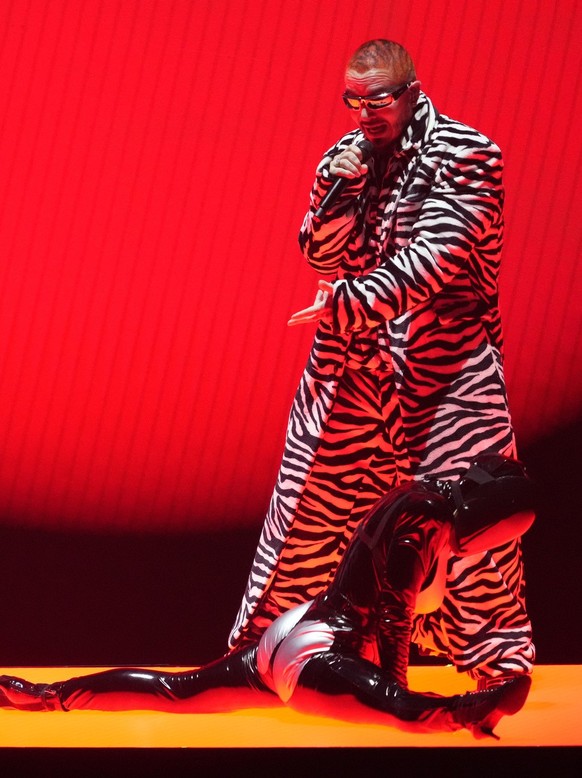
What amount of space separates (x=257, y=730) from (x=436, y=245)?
941 millimetres

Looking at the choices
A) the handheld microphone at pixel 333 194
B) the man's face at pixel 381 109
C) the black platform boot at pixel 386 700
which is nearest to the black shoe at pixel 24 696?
the black platform boot at pixel 386 700

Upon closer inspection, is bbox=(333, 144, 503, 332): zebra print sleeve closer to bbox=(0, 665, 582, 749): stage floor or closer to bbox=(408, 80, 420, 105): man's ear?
bbox=(408, 80, 420, 105): man's ear

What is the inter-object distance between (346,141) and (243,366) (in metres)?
0.91

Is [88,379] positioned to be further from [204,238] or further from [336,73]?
[336,73]

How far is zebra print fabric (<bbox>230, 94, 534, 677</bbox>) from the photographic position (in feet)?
6.47

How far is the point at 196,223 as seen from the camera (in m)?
2.85

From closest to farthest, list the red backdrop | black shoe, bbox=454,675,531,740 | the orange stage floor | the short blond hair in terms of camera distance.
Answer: black shoe, bbox=454,675,531,740, the orange stage floor, the short blond hair, the red backdrop

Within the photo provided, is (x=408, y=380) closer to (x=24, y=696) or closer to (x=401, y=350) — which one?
(x=401, y=350)

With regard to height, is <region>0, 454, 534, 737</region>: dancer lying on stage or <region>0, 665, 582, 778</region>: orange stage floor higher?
<region>0, 454, 534, 737</region>: dancer lying on stage

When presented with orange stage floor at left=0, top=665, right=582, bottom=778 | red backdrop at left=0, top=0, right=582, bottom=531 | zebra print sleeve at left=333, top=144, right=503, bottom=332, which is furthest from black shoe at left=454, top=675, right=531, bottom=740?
red backdrop at left=0, top=0, right=582, bottom=531

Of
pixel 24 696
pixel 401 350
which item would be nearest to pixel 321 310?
pixel 401 350

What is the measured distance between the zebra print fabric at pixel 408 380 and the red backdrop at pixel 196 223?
71 centimetres

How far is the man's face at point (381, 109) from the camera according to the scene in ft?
6.63

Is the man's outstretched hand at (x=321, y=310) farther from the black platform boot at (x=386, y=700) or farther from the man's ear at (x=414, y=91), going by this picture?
the black platform boot at (x=386, y=700)
